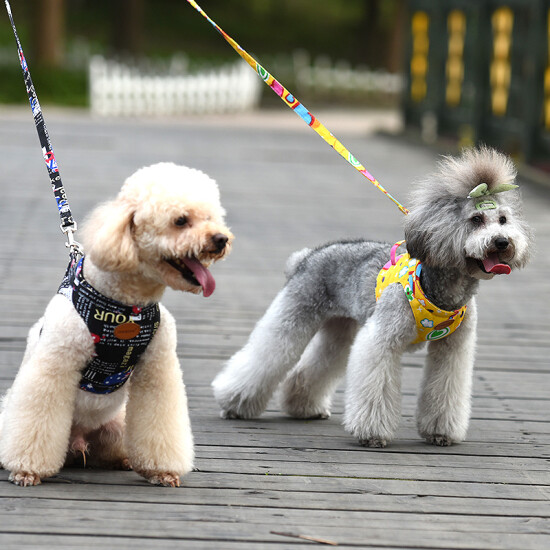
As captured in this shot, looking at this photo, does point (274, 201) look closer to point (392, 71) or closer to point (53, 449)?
point (53, 449)

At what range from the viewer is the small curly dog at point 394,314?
3.49 meters

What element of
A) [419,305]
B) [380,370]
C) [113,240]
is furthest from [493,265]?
[113,240]

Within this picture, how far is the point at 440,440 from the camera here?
385 cm

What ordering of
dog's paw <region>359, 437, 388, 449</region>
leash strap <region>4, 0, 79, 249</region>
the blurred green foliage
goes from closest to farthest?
leash strap <region>4, 0, 79, 249</region>
dog's paw <region>359, 437, 388, 449</region>
the blurred green foliage

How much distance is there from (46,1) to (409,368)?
2038 centimetres

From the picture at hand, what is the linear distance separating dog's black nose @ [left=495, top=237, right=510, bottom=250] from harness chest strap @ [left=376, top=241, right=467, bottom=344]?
36 centimetres

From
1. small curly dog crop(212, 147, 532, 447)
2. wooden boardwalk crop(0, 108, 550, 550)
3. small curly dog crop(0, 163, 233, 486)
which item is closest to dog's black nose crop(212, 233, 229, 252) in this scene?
small curly dog crop(0, 163, 233, 486)

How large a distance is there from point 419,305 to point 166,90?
1846 cm

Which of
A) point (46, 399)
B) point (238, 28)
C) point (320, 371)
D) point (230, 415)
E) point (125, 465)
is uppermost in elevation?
point (46, 399)

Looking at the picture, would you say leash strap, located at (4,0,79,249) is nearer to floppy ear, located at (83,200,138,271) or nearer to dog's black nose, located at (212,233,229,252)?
floppy ear, located at (83,200,138,271)

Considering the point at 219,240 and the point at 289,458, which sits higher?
the point at 219,240

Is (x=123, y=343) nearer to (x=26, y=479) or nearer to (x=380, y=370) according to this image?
(x=26, y=479)

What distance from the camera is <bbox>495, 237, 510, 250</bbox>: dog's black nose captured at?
3.37 metres

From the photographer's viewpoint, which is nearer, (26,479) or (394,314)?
(26,479)
